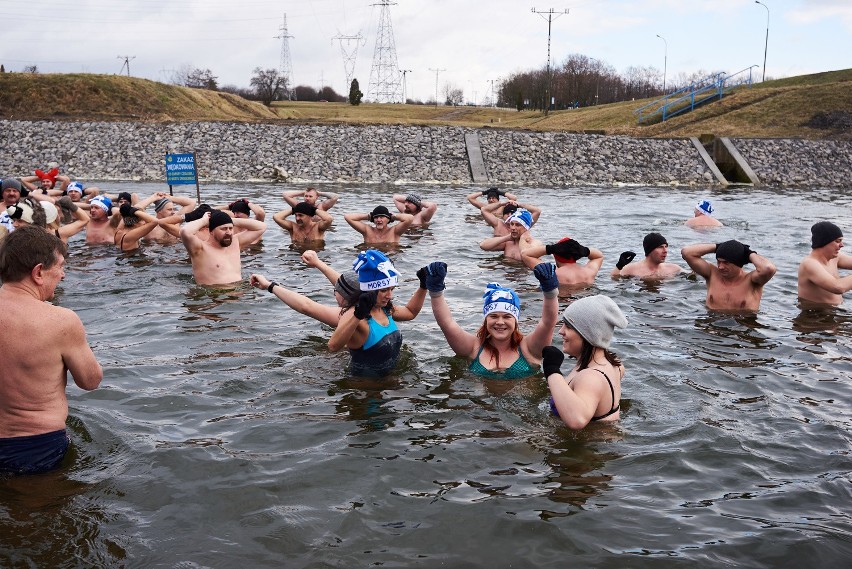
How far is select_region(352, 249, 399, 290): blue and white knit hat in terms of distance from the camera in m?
6.15

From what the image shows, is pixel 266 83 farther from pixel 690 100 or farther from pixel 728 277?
pixel 728 277

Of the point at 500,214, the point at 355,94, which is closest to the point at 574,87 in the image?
the point at 355,94

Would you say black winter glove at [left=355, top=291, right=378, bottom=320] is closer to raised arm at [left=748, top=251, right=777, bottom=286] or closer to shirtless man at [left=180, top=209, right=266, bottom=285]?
shirtless man at [left=180, top=209, right=266, bottom=285]

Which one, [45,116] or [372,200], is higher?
[45,116]

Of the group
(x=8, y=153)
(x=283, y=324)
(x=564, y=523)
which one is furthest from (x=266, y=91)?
(x=564, y=523)

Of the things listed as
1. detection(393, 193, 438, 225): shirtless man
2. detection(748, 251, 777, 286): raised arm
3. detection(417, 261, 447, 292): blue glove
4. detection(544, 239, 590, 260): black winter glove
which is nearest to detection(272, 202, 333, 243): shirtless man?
detection(393, 193, 438, 225): shirtless man

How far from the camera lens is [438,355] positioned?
309 inches

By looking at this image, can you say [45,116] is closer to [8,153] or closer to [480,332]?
[8,153]

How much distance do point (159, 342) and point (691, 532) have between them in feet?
19.3

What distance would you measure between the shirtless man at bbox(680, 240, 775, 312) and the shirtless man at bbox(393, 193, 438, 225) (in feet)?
24.5

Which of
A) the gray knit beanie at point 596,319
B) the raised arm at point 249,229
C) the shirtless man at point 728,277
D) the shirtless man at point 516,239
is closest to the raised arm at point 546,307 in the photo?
the gray knit beanie at point 596,319

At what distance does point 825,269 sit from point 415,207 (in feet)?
28.6

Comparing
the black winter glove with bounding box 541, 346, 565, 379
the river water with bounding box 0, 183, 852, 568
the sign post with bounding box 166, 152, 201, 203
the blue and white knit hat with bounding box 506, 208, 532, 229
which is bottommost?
the river water with bounding box 0, 183, 852, 568

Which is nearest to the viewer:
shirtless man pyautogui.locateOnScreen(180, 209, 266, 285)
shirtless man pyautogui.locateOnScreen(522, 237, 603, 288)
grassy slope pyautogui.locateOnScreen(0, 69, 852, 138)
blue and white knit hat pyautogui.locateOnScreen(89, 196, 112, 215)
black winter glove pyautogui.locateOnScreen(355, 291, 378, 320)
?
black winter glove pyautogui.locateOnScreen(355, 291, 378, 320)
